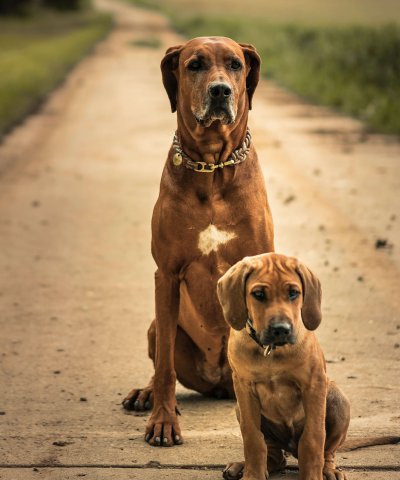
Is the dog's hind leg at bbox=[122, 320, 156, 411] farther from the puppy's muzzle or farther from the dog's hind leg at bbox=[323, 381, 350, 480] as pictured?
the puppy's muzzle

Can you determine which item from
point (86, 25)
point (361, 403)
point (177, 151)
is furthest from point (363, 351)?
point (86, 25)

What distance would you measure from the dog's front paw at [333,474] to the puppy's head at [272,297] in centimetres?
59

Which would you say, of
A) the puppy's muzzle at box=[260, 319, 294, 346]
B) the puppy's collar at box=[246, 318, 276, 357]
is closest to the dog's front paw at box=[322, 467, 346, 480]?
the puppy's collar at box=[246, 318, 276, 357]

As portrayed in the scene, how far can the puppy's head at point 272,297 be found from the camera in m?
4.15

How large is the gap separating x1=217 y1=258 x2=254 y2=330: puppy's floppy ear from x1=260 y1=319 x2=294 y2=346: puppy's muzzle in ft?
0.66

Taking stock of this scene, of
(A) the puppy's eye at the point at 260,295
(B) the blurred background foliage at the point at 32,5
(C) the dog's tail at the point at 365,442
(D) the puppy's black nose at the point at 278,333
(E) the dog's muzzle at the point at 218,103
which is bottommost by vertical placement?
(B) the blurred background foliage at the point at 32,5

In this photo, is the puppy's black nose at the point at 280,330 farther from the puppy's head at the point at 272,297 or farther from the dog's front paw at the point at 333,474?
the dog's front paw at the point at 333,474

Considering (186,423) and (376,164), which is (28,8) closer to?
(376,164)

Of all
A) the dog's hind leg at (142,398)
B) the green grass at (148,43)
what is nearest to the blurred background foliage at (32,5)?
the green grass at (148,43)

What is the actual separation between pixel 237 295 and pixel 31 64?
73.6 feet

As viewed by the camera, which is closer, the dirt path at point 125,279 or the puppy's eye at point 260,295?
the puppy's eye at point 260,295

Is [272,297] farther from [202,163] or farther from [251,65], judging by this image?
[251,65]

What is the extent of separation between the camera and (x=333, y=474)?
452 cm

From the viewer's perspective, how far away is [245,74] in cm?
545
